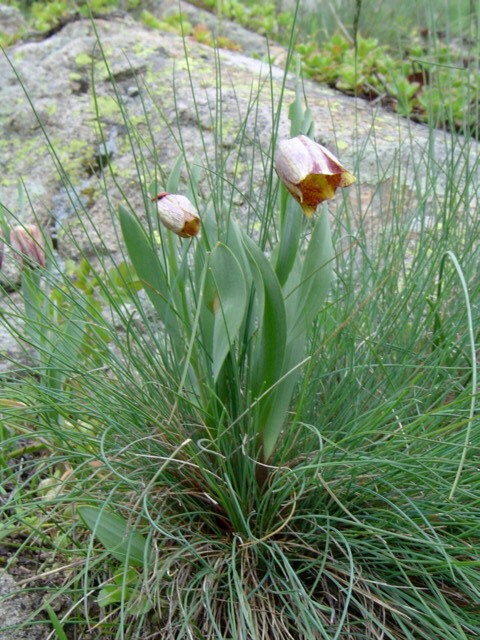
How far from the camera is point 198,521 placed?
1072mm

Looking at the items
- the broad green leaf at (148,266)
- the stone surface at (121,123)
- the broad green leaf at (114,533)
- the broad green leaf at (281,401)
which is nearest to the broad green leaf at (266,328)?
the broad green leaf at (281,401)

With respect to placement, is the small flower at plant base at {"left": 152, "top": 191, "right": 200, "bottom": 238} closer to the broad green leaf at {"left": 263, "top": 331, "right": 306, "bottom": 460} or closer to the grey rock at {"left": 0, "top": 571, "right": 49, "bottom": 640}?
the broad green leaf at {"left": 263, "top": 331, "right": 306, "bottom": 460}

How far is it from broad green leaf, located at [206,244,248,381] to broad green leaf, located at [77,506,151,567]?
24cm

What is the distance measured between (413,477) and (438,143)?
58.6 inches

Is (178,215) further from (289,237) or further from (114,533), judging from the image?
(114,533)

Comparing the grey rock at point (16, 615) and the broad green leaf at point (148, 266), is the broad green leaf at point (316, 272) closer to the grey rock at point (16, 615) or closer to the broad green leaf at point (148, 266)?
the broad green leaf at point (148, 266)

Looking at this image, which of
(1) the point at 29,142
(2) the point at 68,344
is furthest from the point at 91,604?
(1) the point at 29,142

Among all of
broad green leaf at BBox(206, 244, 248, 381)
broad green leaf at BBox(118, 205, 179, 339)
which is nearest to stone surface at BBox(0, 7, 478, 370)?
broad green leaf at BBox(118, 205, 179, 339)

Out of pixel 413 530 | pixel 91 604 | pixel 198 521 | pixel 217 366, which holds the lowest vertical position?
pixel 91 604

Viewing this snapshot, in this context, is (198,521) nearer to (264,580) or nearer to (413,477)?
(264,580)

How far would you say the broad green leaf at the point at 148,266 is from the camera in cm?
101

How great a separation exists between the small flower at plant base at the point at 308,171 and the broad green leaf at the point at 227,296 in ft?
0.42

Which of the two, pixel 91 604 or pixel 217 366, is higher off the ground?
pixel 217 366

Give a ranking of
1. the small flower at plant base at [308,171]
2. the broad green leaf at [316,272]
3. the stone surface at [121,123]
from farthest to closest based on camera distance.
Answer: the stone surface at [121,123], the broad green leaf at [316,272], the small flower at plant base at [308,171]
